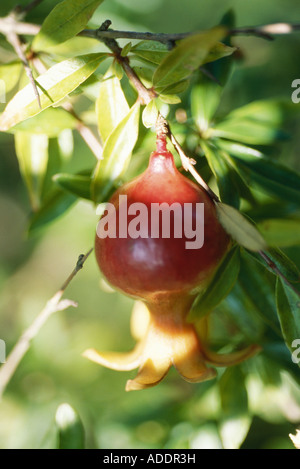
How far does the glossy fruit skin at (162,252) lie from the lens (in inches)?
21.1

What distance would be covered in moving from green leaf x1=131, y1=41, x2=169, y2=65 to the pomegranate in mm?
132

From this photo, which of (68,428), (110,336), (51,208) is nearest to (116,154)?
(51,208)

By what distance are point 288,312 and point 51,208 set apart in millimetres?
486

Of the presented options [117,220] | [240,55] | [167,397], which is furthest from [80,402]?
[240,55]

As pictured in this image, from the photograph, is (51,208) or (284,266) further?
(51,208)

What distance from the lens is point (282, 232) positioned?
0.62 m

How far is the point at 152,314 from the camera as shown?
2.11ft

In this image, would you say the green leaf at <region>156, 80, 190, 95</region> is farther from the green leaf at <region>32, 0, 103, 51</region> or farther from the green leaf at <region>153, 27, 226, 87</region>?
the green leaf at <region>32, 0, 103, 51</region>

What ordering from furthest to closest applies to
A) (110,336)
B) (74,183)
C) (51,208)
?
(110,336), (51,208), (74,183)

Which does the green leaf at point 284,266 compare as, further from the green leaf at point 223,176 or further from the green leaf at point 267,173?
the green leaf at point 267,173

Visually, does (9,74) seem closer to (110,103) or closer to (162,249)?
(110,103)

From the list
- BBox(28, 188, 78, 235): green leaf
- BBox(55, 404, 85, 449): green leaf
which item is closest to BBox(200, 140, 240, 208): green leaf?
BBox(28, 188, 78, 235): green leaf

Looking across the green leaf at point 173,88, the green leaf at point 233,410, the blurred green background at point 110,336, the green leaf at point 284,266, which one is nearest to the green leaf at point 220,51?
the green leaf at point 173,88
